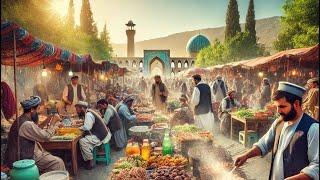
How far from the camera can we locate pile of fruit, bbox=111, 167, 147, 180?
4.44 metres

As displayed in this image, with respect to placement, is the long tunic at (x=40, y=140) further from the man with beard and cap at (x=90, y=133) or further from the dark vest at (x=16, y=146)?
the man with beard and cap at (x=90, y=133)

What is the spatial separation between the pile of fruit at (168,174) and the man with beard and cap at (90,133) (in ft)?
8.84

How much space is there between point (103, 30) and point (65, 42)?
83.3 feet

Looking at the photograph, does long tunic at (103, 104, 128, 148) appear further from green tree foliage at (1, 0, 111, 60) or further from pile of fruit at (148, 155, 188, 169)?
green tree foliage at (1, 0, 111, 60)

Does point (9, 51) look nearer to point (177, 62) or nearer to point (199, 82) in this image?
point (199, 82)

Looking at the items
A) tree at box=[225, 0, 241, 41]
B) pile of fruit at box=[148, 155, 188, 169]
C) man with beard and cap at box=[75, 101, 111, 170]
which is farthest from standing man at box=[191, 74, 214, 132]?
tree at box=[225, 0, 241, 41]

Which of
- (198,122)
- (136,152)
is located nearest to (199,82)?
(198,122)

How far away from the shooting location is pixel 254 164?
7.45m

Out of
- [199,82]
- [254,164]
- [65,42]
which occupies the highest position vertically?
[65,42]

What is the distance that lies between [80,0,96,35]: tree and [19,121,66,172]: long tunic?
44.4 m

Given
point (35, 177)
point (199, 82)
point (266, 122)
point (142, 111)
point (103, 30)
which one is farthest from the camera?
point (103, 30)

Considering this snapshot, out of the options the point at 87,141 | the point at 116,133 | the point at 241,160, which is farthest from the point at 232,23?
the point at 241,160

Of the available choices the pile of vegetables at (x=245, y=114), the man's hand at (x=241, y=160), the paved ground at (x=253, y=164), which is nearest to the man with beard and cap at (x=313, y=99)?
the pile of vegetables at (x=245, y=114)

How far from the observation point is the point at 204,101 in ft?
28.0
